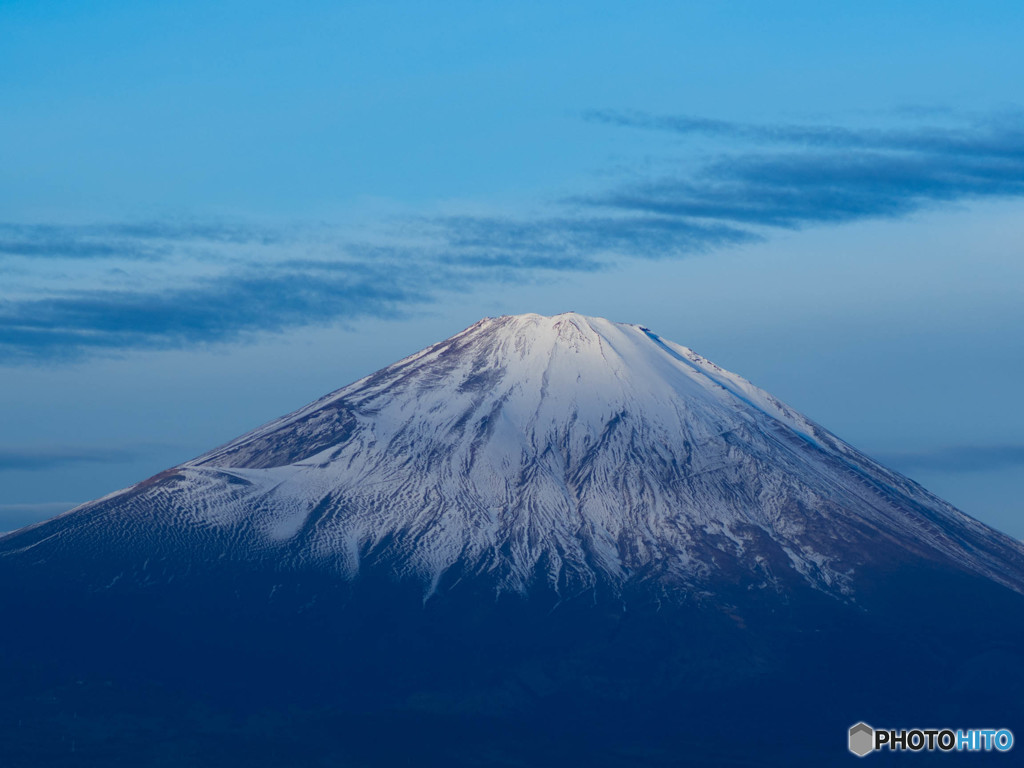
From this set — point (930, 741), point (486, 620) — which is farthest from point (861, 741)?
point (486, 620)

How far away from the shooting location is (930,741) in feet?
518

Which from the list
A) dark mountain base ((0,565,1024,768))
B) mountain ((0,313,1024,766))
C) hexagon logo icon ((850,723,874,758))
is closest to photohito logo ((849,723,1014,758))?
hexagon logo icon ((850,723,874,758))

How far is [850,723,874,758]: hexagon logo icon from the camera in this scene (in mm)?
152625

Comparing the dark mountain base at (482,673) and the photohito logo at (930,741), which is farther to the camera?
the dark mountain base at (482,673)

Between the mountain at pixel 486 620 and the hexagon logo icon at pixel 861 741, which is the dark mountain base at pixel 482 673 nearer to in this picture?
the mountain at pixel 486 620

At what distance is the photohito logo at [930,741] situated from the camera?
153375 millimetres

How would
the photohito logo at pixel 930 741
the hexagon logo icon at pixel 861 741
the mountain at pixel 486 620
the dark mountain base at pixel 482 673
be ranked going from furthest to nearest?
the mountain at pixel 486 620, the dark mountain base at pixel 482 673, the photohito logo at pixel 930 741, the hexagon logo icon at pixel 861 741

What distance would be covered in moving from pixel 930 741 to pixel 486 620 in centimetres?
5167

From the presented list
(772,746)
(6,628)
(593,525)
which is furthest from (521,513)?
(6,628)

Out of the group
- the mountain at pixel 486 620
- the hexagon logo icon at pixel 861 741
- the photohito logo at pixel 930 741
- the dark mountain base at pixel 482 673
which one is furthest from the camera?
the mountain at pixel 486 620

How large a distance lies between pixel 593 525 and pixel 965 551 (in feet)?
164

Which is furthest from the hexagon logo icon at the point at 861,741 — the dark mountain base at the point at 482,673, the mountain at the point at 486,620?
the mountain at the point at 486,620

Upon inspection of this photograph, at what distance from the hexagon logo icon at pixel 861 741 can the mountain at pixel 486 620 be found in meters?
2.25

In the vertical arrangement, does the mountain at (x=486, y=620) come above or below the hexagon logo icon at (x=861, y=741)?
above
